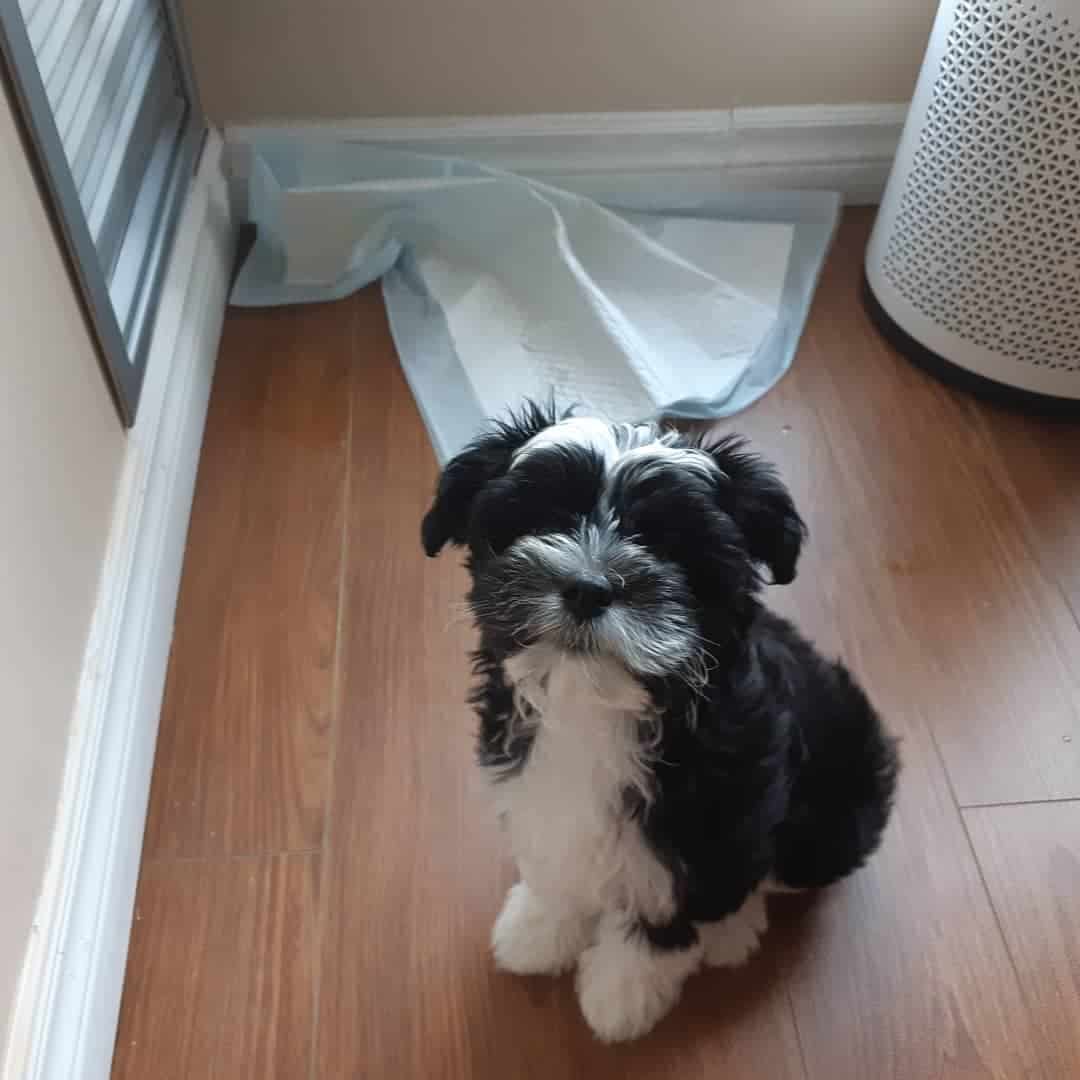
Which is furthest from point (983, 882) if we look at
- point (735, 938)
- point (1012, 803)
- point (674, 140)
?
point (674, 140)

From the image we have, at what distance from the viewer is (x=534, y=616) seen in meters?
0.89

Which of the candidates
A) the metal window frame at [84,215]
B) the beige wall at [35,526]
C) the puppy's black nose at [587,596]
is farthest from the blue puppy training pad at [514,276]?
the puppy's black nose at [587,596]

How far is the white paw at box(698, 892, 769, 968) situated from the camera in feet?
4.27

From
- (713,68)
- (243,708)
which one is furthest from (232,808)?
(713,68)

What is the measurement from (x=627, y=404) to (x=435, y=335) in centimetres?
39

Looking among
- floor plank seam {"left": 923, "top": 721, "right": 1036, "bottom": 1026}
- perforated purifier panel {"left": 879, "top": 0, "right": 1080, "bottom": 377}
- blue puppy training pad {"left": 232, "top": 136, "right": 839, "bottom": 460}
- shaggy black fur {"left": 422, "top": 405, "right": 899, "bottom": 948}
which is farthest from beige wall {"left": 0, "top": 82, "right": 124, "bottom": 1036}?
perforated purifier panel {"left": 879, "top": 0, "right": 1080, "bottom": 377}

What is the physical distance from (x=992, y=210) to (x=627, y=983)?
1251 mm

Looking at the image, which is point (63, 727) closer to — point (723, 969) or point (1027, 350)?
point (723, 969)

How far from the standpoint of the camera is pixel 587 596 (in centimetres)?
87

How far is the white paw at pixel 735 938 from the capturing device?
51.2 inches

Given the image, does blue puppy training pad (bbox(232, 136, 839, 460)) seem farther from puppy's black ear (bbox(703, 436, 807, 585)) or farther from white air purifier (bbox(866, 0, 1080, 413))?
puppy's black ear (bbox(703, 436, 807, 585))

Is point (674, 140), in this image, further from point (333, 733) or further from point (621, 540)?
point (621, 540)

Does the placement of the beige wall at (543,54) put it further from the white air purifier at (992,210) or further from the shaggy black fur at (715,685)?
the shaggy black fur at (715,685)

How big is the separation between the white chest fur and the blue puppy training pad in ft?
3.02
